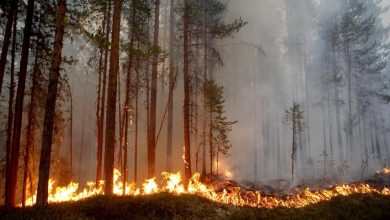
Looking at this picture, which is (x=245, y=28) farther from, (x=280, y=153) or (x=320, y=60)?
(x=280, y=153)

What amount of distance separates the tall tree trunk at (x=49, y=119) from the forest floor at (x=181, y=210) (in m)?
0.90

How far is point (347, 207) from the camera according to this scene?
35.4 ft

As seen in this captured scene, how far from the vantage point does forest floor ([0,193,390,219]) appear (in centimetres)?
887

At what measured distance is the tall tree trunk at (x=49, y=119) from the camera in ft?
32.9

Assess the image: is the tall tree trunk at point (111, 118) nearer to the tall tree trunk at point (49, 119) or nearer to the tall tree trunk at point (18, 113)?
the tall tree trunk at point (49, 119)

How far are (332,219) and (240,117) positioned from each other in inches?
1354

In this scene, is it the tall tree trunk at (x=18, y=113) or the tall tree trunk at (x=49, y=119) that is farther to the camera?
the tall tree trunk at (x=18, y=113)

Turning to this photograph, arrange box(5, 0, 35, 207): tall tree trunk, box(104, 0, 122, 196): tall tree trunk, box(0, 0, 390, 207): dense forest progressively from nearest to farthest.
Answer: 1. box(104, 0, 122, 196): tall tree trunk
2. box(5, 0, 35, 207): tall tree trunk
3. box(0, 0, 390, 207): dense forest

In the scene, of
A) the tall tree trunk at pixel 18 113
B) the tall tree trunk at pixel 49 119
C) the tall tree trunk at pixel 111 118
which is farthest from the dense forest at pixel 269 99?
the tall tree trunk at pixel 49 119

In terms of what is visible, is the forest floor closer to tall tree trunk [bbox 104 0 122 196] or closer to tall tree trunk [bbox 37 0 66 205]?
tall tree trunk [bbox 37 0 66 205]

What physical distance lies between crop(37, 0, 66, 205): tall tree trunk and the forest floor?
90cm

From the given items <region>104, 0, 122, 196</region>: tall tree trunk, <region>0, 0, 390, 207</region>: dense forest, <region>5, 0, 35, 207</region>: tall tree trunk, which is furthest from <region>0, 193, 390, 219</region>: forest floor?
<region>0, 0, 390, 207</region>: dense forest

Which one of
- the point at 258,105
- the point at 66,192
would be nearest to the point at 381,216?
the point at 66,192

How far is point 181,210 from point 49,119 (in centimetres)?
507
